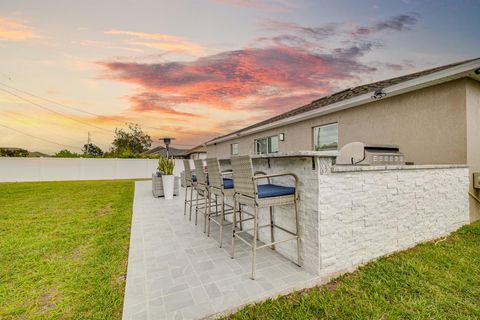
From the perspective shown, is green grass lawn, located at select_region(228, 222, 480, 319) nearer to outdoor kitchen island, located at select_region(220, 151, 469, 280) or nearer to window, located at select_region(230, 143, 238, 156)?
outdoor kitchen island, located at select_region(220, 151, 469, 280)

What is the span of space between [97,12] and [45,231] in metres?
5.77

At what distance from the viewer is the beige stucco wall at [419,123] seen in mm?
3750

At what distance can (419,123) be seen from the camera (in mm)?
4215

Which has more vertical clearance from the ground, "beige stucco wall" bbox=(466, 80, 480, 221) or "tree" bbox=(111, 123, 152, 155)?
"tree" bbox=(111, 123, 152, 155)

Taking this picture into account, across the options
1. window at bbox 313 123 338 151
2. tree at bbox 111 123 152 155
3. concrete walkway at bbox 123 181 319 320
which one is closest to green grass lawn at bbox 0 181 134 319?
concrete walkway at bbox 123 181 319 320

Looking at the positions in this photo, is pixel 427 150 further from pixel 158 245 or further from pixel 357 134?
pixel 158 245

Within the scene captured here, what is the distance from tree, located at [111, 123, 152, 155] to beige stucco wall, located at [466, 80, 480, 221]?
36393 mm

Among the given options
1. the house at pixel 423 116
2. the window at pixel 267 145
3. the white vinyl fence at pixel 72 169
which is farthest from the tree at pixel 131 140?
the house at pixel 423 116

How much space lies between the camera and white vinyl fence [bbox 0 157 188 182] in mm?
13883

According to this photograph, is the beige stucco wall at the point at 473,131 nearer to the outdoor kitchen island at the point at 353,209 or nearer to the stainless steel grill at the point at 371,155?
the outdoor kitchen island at the point at 353,209

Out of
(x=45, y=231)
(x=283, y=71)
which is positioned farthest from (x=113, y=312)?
(x=283, y=71)

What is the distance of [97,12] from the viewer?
573 centimetres

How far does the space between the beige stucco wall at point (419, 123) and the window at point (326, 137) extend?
0.88 ft

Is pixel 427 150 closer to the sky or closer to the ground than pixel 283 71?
closer to the ground
